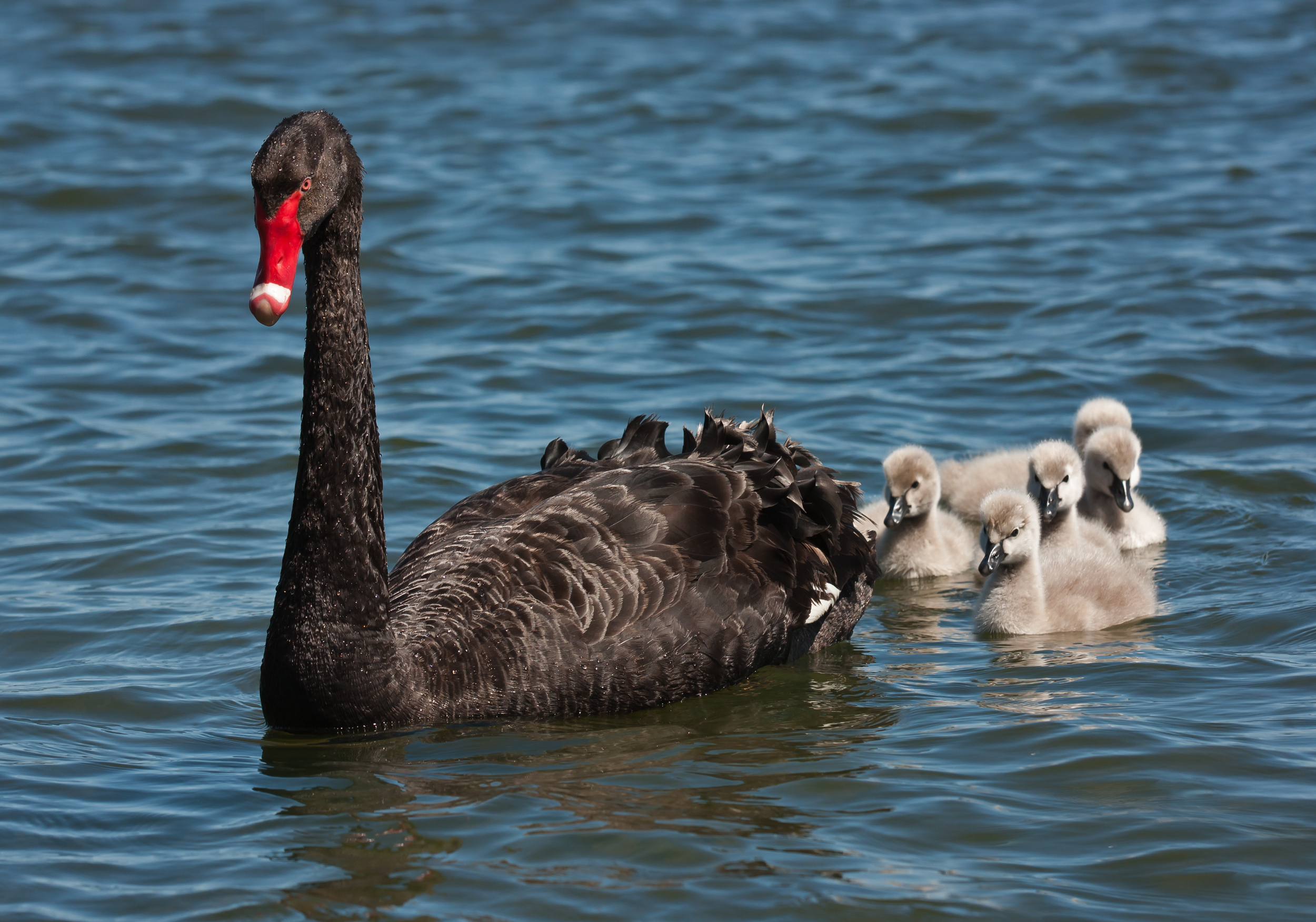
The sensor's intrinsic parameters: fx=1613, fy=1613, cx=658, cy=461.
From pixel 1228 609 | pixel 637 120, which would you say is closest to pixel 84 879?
pixel 1228 609

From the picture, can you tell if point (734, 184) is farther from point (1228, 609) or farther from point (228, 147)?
point (1228, 609)

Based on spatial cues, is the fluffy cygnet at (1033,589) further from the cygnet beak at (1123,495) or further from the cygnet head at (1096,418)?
the cygnet head at (1096,418)

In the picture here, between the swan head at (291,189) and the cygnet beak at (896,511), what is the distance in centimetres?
291

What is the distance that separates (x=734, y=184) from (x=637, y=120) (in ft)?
6.99

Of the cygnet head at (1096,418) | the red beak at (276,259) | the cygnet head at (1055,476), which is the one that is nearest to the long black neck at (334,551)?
the red beak at (276,259)

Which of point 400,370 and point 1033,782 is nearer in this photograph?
point 1033,782

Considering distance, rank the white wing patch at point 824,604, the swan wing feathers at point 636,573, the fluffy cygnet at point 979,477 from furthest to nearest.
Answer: the fluffy cygnet at point 979,477 → the white wing patch at point 824,604 → the swan wing feathers at point 636,573

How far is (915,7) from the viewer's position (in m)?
18.9

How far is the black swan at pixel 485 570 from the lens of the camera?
4.93 metres

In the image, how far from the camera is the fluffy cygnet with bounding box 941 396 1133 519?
292 inches

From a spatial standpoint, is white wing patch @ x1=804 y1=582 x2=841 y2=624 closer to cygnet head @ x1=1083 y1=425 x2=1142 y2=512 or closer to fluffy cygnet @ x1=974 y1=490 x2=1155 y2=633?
fluffy cygnet @ x1=974 y1=490 x2=1155 y2=633

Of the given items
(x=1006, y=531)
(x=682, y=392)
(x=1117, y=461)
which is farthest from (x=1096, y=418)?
(x=682, y=392)

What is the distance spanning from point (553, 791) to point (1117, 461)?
3330 millimetres

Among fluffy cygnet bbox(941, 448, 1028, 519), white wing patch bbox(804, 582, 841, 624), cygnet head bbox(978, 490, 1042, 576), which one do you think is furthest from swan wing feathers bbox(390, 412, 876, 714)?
fluffy cygnet bbox(941, 448, 1028, 519)
